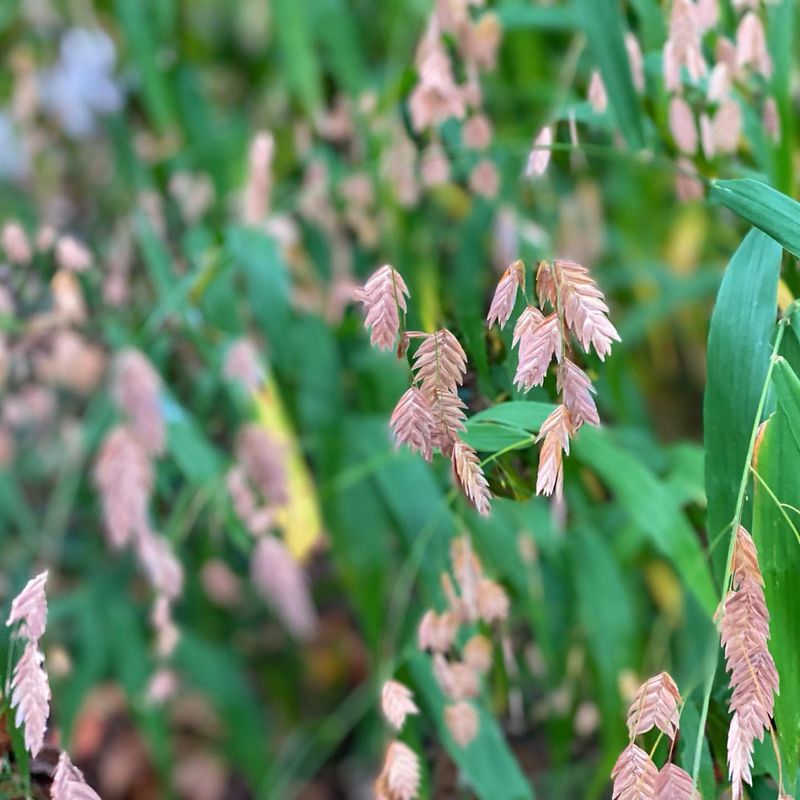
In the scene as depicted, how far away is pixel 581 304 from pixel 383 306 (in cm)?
7

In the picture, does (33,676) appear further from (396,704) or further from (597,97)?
(597,97)

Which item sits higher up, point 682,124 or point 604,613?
point 682,124

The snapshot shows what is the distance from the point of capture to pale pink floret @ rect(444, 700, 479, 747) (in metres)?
0.55

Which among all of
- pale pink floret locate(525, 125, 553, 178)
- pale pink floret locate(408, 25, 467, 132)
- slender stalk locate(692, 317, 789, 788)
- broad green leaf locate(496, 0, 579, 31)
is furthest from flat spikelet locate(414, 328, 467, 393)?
broad green leaf locate(496, 0, 579, 31)

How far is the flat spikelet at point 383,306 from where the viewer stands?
0.36m

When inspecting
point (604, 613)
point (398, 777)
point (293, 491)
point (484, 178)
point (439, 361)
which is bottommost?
point (604, 613)

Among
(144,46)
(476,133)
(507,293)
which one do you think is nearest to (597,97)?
(476,133)

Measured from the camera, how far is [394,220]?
39.7 inches

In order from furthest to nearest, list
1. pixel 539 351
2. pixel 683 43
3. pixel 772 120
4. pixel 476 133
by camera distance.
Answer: pixel 476 133, pixel 772 120, pixel 683 43, pixel 539 351

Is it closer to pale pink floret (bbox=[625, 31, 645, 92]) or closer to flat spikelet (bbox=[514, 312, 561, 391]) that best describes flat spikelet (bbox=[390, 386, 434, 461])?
flat spikelet (bbox=[514, 312, 561, 391])

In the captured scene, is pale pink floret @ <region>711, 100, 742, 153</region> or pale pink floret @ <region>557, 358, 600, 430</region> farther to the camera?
pale pink floret @ <region>711, 100, 742, 153</region>

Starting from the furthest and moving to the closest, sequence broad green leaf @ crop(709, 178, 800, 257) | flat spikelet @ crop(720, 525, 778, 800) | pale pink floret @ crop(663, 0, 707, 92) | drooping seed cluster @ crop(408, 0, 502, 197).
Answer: drooping seed cluster @ crop(408, 0, 502, 197)
pale pink floret @ crop(663, 0, 707, 92)
broad green leaf @ crop(709, 178, 800, 257)
flat spikelet @ crop(720, 525, 778, 800)

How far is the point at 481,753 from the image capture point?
599 millimetres

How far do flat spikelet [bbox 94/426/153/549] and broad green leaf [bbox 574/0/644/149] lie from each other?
40 centimetres
